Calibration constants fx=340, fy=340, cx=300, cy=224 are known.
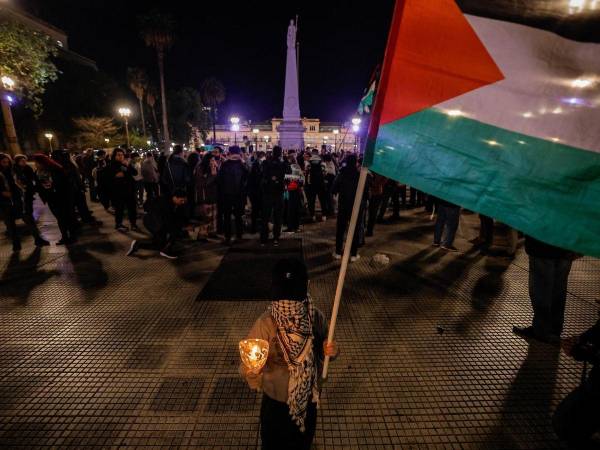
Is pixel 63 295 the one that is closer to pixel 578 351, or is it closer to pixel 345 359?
pixel 345 359

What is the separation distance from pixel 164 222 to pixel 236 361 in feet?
13.3

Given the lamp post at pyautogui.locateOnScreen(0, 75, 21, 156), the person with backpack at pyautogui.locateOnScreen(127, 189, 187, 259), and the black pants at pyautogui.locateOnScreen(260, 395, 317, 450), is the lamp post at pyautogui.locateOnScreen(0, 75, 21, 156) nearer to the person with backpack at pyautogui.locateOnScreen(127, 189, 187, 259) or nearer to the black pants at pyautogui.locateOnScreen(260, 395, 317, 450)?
the person with backpack at pyautogui.locateOnScreen(127, 189, 187, 259)

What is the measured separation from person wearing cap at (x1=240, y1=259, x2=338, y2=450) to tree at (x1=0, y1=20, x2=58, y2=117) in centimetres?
1397

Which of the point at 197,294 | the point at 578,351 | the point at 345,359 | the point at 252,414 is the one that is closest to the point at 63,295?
the point at 197,294

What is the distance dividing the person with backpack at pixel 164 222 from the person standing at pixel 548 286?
5.83 m

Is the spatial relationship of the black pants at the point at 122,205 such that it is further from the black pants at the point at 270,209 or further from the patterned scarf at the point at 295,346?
the patterned scarf at the point at 295,346

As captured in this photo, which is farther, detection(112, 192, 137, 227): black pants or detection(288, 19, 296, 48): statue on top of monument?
detection(288, 19, 296, 48): statue on top of monument

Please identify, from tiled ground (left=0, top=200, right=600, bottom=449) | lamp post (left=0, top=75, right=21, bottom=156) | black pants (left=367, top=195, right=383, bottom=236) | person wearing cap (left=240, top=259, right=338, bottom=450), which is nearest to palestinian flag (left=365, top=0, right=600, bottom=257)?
person wearing cap (left=240, top=259, right=338, bottom=450)

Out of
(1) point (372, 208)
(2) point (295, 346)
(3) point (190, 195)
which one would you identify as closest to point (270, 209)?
(1) point (372, 208)

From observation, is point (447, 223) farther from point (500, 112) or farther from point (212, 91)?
point (212, 91)

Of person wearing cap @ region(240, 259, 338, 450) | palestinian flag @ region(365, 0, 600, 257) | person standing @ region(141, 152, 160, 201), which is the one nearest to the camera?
palestinian flag @ region(365, 0, 600, 257)

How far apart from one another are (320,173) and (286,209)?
62.9 inches

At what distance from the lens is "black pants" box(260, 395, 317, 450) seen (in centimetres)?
196

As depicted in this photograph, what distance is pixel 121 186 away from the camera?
8.56 metres
